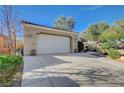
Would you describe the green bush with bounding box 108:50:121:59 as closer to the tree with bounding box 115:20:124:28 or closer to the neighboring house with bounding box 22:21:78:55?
the tree with bounding box 115:20:124:28

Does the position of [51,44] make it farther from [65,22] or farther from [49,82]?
[65,22]

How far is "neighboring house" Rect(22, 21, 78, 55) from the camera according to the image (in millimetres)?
15586

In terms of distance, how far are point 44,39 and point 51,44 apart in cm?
95

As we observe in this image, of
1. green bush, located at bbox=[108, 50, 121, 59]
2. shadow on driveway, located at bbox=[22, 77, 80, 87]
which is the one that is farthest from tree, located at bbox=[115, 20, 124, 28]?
shadow on driveway, located at bbox=[22, 77, 80, 87]

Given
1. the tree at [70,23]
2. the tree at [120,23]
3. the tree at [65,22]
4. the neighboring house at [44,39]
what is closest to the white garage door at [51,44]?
the neighboring house at [44,39]

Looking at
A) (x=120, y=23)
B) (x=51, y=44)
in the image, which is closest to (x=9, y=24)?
(x=51, y=44)

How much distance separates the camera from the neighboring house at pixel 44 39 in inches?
614

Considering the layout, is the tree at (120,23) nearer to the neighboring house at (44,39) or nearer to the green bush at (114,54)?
the green bush at (114,54)

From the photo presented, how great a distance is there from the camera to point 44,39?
16953mm

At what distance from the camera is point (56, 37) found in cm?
1859
